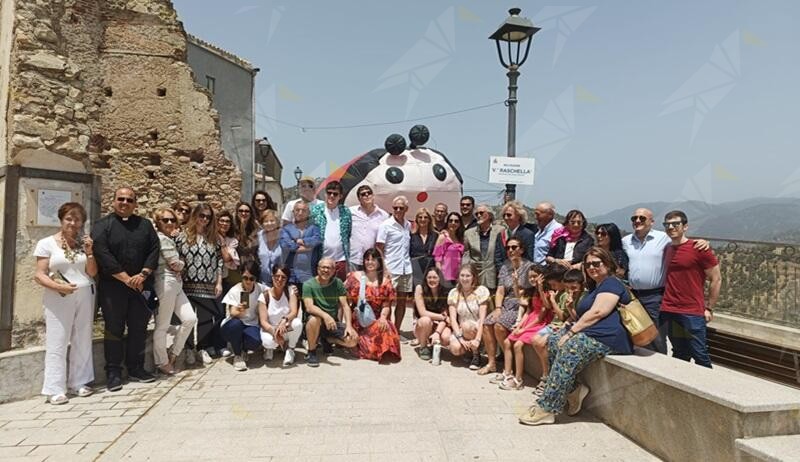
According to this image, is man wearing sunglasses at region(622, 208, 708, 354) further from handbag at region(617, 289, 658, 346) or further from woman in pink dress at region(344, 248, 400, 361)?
woman in pink dress at region(344, 248, 400, 361)

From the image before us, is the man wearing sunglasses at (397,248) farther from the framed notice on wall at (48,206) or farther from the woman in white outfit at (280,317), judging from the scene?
the framed notice on wall at (48,206)

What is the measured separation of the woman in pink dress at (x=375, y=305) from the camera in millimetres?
5172

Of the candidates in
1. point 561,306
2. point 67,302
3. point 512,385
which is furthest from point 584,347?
point 67,302

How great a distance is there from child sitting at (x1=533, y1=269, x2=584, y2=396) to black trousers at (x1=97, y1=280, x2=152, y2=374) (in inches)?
145

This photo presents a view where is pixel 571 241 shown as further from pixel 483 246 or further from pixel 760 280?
pixel 760 280

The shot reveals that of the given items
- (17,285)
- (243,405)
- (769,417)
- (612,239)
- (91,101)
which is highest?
(91,101)

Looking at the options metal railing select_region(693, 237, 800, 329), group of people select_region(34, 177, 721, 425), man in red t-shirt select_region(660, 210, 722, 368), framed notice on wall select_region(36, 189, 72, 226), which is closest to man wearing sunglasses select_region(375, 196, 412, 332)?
group of people select_region(34, 177, 721, 425)

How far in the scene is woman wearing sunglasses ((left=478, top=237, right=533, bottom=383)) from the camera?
464 centimetres

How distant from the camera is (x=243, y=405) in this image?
3.86 meters

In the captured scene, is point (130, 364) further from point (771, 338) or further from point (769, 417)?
point (771, 338)

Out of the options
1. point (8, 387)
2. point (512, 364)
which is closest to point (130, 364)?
point (8, 387)

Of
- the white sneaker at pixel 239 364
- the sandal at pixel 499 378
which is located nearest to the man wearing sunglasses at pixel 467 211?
the sandal at pixel 499 378

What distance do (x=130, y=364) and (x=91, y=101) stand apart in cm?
1068

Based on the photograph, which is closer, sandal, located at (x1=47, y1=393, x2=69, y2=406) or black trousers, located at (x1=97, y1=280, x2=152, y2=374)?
sandal, located at (x1=47, y1=393, x2=69, y2=406)
